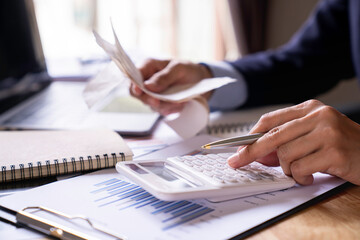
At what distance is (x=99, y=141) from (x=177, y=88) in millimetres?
252

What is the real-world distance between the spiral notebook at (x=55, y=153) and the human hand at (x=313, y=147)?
0.19 meters

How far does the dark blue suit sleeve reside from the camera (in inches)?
41.8

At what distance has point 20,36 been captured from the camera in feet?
3.56

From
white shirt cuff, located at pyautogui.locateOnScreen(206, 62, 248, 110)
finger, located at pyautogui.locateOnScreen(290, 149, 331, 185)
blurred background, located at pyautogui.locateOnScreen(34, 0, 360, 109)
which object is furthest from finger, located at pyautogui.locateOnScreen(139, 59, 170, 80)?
blurred background, located at pyautogui.locateOnScreen(34, 0, 360, 109)

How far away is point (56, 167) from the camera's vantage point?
1.82 ft

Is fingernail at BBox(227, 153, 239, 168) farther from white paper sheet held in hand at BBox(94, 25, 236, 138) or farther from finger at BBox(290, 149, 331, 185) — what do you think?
white paper sheet held in hand at BBox(94, 25, 236, 138)

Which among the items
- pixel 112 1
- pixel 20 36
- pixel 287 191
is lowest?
pixel 287 191

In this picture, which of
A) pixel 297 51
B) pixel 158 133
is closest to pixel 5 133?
pixel 158 133

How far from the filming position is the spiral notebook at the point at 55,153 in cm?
54

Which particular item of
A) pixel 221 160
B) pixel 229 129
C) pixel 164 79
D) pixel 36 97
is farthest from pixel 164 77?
pixel 36 97

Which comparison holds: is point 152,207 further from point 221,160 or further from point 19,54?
point 19,54

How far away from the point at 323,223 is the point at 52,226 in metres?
0.29

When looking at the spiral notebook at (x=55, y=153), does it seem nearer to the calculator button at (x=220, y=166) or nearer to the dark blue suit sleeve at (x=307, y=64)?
the calculator button at (x=220, y=166)

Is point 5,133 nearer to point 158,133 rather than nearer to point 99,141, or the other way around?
point 99,141
